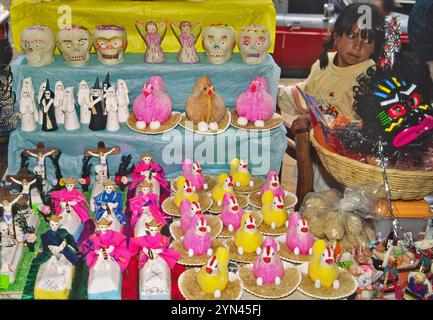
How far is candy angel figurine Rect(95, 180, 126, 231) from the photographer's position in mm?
2267

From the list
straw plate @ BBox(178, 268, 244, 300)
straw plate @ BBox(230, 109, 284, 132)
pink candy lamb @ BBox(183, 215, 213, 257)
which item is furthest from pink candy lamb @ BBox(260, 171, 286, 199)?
straw plate @ BBox(178, 268, 244, 300)

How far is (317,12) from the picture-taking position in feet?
9.27

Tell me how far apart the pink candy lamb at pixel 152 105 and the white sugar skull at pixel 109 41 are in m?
0.19

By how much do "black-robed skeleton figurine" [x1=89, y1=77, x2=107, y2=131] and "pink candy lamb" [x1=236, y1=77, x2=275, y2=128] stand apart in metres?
0.59

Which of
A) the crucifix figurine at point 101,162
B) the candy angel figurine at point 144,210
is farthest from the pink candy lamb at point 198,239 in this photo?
the crucifix figurine at point 101,162

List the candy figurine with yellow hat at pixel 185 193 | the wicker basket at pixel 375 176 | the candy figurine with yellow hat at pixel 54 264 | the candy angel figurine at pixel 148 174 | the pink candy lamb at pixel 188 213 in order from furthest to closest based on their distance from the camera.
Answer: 1. the candy angel figurine at pixel 148 174
2. the candy figurine with yellow hat at pixel 185 193
3. the pink candy lamb at pixel 188 213
4. the wicker basket at pixel 375 176
5. the candy figurine with yellow hat at pixel 54 264

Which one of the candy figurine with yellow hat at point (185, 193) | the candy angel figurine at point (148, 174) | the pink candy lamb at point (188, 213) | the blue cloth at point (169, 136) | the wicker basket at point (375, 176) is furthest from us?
the blue cloth at point (169, 136)

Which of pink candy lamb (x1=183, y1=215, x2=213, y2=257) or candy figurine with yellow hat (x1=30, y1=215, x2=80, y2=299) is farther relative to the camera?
pink candy lamb (x1=183, y1=215, x2=213, y2=257)

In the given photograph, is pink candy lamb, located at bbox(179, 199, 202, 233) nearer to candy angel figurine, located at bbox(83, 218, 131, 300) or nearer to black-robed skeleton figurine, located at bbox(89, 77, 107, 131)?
candy angel figurine, located at bbox(83, 218, 131, 300)

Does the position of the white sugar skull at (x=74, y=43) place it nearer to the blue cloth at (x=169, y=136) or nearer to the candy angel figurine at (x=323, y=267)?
the blue cloth at (x=169, y=136)

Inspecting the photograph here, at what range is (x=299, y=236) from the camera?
7.26 ft

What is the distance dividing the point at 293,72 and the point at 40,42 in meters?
1.19

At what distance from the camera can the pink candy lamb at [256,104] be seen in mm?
2623

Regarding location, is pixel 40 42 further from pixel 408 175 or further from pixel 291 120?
pixel 408 175
